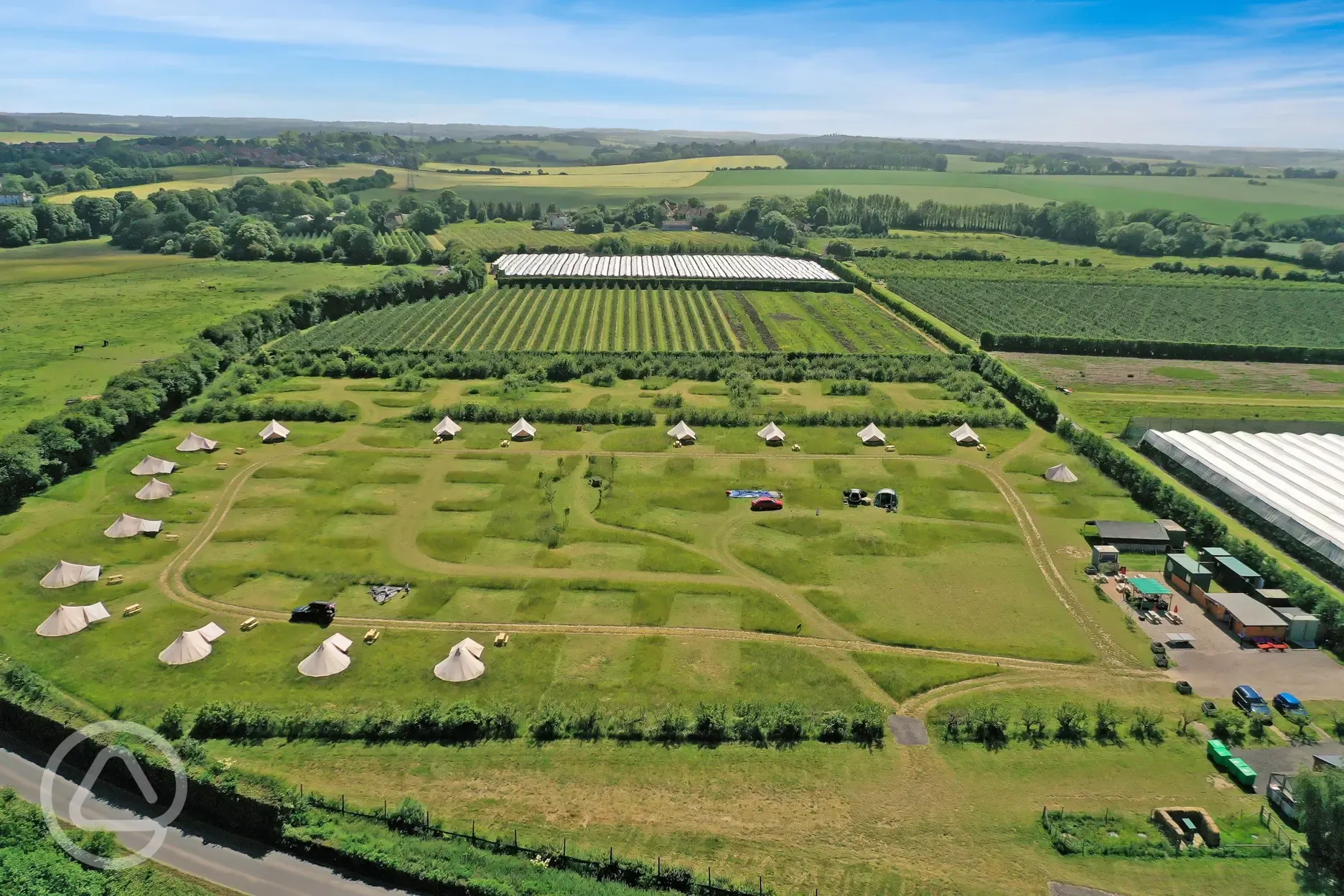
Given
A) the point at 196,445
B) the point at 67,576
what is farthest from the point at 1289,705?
the point at 196,445

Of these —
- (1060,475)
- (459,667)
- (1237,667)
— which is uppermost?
(1060,475)

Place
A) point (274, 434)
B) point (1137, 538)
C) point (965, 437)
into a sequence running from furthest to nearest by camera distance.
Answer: point (965, 437)
point (274, 434)
point (1137, 538)

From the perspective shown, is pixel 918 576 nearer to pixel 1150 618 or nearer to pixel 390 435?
pixel 1150 618

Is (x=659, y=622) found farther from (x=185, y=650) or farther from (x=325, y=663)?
(x=185, y=650)

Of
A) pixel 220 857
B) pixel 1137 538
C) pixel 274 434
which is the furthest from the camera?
pixel 274 434

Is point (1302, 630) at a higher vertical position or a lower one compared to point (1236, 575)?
lower

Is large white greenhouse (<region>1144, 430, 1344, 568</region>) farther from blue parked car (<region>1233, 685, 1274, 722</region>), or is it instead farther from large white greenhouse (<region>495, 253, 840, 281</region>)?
large white greenhouse (<region>495, 253, 840, 281</region>)

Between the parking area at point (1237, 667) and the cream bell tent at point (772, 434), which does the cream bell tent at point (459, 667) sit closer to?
the parking area at point (1237, 667)
